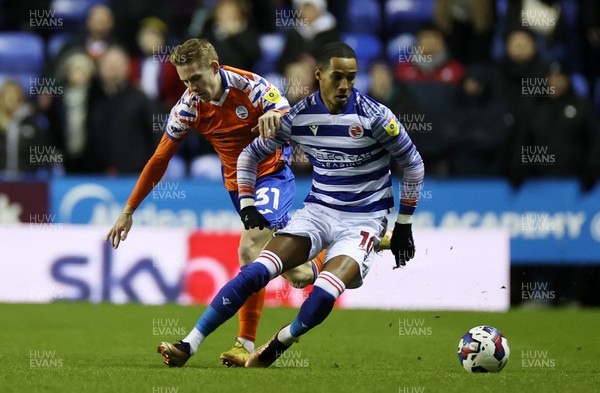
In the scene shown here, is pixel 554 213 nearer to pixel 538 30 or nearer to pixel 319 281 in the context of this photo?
pixel 538 30

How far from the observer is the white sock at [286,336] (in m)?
7.88

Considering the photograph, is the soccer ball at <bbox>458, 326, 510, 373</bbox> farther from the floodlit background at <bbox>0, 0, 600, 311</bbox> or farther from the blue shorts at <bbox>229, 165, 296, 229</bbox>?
the floodlit background at <bbox>0, 0, 600, 311</bbox>

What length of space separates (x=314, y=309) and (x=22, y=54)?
10.6 metres

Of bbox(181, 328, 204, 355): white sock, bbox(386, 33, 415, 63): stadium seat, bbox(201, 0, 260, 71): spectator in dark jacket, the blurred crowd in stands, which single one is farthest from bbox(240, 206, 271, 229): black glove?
bbox(386, 33, 415, 63): stadium seat

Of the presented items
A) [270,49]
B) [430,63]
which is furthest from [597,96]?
[270,49]

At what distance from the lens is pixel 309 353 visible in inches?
376

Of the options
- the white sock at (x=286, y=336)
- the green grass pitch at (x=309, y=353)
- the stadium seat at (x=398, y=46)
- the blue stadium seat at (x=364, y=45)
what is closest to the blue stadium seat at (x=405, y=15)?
the stadium seat at (x=398, y=46)

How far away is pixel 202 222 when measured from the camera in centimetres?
1396

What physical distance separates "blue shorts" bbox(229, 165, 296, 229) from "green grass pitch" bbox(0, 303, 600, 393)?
1.08 metres

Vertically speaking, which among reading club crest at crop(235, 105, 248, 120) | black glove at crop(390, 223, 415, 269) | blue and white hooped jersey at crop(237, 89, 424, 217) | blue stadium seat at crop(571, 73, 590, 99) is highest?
blue stadium seat at crop(571, 73, 590, 99)

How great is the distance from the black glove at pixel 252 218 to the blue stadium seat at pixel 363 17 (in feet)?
30.1

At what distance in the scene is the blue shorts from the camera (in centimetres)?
868

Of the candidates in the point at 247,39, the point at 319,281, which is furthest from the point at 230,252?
the point at 319,281

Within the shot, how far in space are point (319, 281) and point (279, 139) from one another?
1078mm
